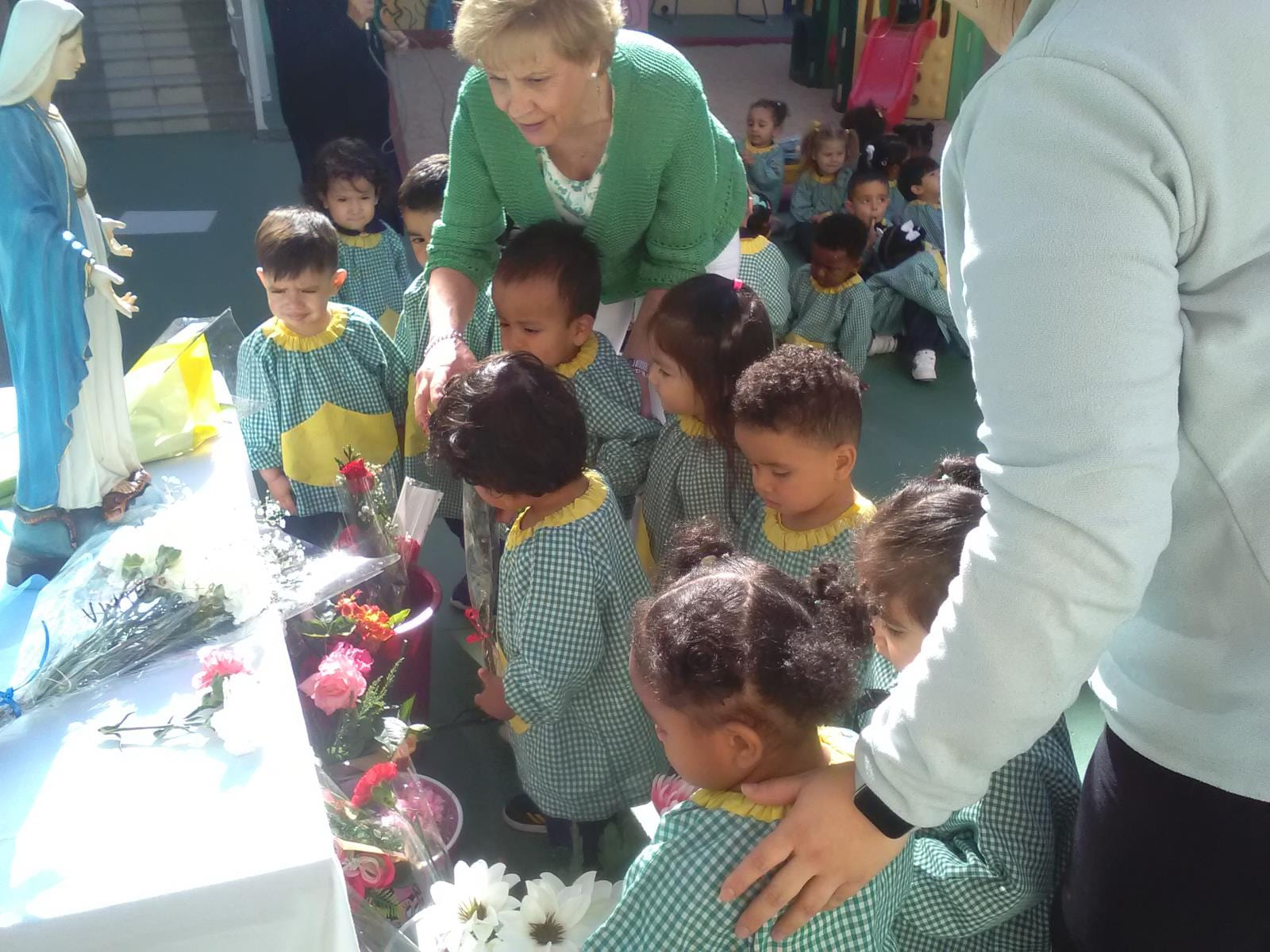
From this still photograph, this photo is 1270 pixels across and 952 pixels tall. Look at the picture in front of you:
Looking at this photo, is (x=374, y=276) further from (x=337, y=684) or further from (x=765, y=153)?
(x=765, y=153)

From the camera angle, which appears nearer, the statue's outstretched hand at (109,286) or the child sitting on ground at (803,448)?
the statue's outstretched hand at (109,286)

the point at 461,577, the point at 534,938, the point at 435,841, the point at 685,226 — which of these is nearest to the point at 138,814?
the point at 534,938

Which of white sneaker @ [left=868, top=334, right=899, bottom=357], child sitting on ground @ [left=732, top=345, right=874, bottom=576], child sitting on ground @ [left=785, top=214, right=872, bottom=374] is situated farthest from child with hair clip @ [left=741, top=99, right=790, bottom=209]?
child sitting on ground @ [left=732, top=345, right=874, bottom=576]

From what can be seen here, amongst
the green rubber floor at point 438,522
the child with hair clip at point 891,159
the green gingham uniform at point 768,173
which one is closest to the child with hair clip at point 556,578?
the green rubber floor at point 438,522

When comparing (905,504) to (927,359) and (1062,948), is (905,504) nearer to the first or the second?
(1062,948)

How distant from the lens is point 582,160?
6.99 ft

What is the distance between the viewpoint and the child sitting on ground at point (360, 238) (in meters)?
3.50

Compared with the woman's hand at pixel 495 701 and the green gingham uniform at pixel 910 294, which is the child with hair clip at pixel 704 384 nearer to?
the woman's hand at pixel 495 701

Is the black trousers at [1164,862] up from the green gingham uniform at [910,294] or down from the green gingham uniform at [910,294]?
up

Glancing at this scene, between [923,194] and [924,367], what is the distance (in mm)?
1477

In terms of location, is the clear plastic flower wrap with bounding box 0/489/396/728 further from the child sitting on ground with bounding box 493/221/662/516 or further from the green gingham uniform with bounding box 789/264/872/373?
the green gingham uniform with bounding box 789/264/872/373

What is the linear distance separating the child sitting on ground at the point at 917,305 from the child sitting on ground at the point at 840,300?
339 mm

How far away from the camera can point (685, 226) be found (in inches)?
86.2

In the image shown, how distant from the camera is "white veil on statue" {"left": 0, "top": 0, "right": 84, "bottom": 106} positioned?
4.67 ft
